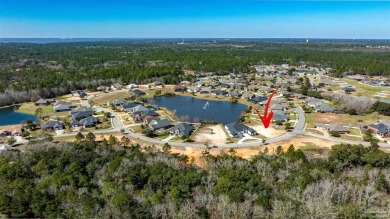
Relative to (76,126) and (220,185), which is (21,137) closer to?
(76,126)

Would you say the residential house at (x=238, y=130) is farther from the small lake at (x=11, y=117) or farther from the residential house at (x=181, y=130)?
the small lake at (x=11, y=117)

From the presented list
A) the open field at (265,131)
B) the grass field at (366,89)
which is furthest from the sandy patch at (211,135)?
the grass field at (366,89)

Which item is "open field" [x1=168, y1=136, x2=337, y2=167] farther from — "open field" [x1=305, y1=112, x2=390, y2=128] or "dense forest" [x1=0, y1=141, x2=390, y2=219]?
"open field" [x1=305, y1=112, x2=390, y2=128]

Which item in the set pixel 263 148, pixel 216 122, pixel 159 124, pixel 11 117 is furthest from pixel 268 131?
pixel 11 117

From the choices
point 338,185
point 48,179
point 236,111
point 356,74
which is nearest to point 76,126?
point 48,179

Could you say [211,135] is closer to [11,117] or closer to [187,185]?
[187,185]

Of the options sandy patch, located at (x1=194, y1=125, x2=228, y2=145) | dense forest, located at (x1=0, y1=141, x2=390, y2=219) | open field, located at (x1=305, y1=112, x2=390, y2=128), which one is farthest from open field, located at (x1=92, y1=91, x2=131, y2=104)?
open field, located at (x1=305, y1=112, x2=390, y2=128)
